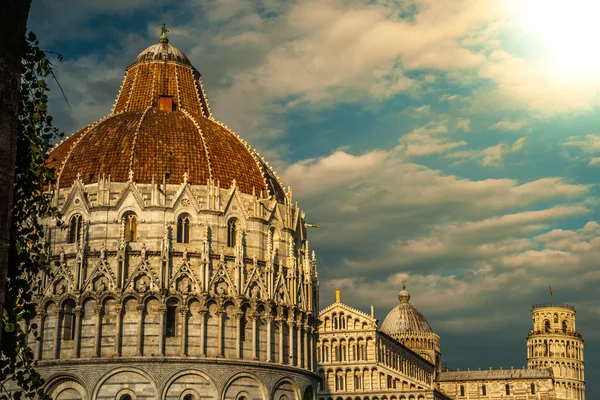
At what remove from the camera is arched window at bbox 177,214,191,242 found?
5772 cm

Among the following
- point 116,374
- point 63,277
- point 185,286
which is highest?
point 63,277

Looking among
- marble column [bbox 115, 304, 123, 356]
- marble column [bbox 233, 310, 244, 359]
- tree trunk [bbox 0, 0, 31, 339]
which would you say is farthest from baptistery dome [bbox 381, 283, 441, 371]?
tree trunk [bbox 0, 0, 31, 339]

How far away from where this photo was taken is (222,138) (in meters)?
64.7

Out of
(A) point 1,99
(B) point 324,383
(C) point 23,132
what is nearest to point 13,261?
(C) point 23,132

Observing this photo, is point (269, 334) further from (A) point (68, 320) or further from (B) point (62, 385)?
(B) point (62, 385)

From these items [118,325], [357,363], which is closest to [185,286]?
[118,325]

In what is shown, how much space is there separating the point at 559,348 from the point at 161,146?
119971mm

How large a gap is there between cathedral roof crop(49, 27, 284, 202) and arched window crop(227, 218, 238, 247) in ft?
9.16

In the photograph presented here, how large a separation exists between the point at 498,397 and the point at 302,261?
8565 cm

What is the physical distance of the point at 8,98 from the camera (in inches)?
504

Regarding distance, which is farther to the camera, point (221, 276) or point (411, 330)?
point (411, 330)

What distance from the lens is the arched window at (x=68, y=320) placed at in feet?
182

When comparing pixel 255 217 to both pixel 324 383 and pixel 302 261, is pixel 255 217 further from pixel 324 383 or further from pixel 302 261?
pixel 324 383

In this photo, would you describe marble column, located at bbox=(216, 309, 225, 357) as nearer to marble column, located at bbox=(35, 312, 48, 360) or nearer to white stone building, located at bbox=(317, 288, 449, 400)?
marble column, located at bbox=(35, 312, 48, 360)
